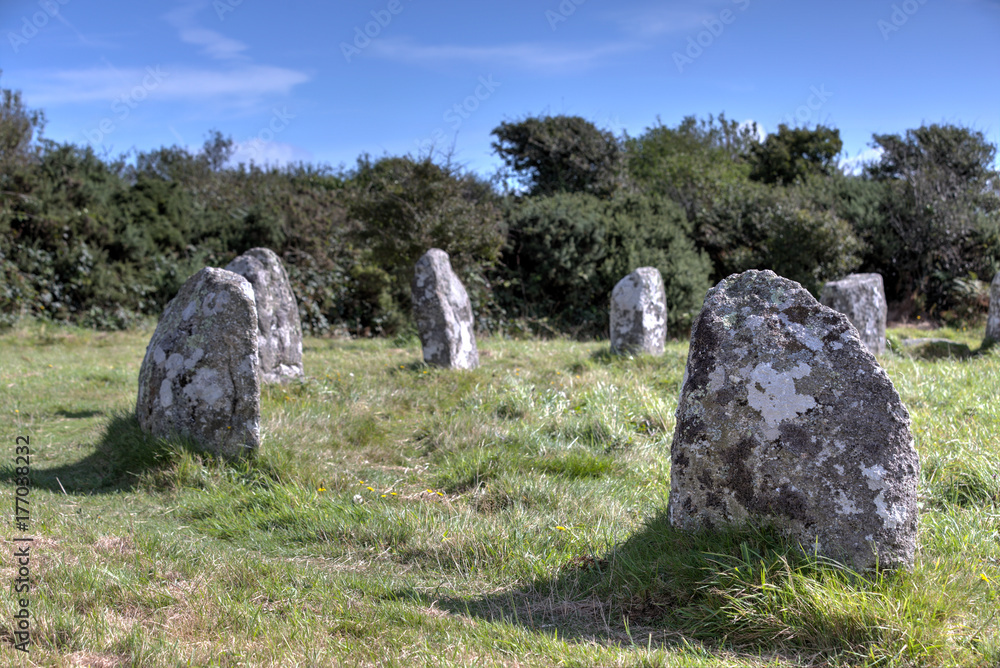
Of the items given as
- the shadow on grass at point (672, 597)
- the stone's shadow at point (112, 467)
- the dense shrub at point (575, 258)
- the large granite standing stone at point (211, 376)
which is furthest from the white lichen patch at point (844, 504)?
the dense shrub at point (575, 258)

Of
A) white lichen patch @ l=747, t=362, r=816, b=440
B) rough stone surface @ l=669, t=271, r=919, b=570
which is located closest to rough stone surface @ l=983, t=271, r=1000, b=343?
rough stone surface @ l=669, t=271, r=919, b=570

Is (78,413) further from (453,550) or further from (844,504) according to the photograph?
(844,504)

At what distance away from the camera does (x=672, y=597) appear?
3375 mm

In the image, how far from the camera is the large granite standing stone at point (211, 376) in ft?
18.7

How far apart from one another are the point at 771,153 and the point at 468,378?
22.5 m

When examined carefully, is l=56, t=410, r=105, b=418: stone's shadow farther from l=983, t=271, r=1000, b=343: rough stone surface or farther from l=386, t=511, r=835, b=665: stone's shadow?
l=983, t=271, r=1000, b=343: rough stone surface

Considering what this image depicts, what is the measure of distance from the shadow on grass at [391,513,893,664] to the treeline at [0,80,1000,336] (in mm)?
10832

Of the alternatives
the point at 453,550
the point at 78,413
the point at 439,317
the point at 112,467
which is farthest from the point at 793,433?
the point at 78,413

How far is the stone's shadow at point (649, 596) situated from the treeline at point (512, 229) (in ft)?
35.5

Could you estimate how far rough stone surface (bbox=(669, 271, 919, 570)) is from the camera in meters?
3.29

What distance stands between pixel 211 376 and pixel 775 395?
4458 millimetres

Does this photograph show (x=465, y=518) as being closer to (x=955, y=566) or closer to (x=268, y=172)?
(x=955, y=566)

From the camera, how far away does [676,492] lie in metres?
3.69

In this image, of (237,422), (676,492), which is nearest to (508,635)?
(676,492)
